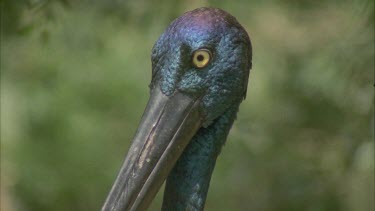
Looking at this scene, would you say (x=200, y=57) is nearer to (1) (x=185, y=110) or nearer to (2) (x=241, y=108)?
(1) (x=185, y=110)

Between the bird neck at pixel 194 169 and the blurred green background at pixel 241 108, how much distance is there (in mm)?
1263

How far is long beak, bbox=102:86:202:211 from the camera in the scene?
3930 millimetres

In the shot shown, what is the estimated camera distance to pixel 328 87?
5.93 meters

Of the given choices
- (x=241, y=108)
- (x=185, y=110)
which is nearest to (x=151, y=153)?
(x=185, y=110)

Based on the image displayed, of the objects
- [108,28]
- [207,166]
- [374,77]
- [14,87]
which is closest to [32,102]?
[14,87]

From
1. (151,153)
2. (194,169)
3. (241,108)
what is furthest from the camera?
(241,108)

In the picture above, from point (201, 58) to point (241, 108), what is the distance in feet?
9.56

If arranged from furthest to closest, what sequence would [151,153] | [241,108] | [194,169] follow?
[241,108] → [194,169] → [151,153]

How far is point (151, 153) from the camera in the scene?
13.0 ft

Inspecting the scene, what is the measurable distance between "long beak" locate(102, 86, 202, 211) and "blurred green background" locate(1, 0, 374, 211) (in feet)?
4.78

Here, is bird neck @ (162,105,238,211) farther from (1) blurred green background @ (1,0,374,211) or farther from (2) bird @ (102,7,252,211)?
(1) blurred green background @ (1,0,374,211)

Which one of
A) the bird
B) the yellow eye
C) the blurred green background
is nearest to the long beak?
the bird

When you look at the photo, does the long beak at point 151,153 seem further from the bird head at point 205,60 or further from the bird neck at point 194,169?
the bird neck at point 194,169

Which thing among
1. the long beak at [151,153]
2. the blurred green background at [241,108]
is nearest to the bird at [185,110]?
the long beak at [151,153]
